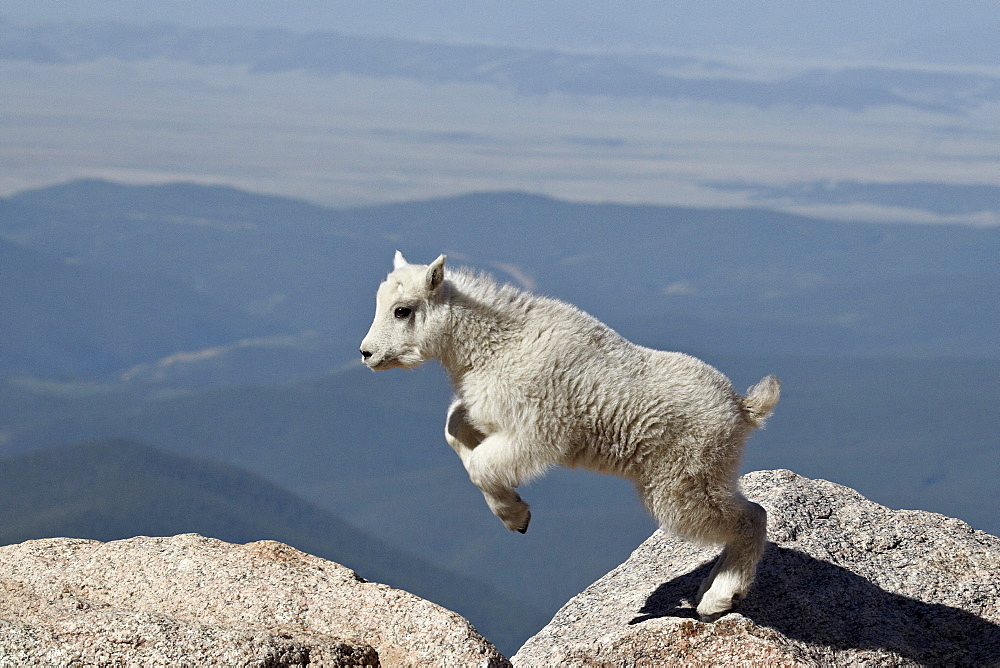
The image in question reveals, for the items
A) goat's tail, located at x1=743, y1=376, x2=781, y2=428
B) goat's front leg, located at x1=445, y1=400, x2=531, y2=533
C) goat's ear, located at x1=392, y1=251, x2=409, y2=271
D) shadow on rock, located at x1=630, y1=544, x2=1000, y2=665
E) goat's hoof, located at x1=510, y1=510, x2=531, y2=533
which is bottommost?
shadow on rock, located at x1=630, y1=544, x2=1000, y2=665

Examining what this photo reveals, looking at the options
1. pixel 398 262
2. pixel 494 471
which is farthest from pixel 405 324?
pixel 494 471

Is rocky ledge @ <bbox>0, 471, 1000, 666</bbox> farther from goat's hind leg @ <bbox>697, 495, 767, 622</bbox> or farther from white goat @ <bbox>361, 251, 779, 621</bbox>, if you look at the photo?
white goat @ <bbox>361, 251, 779, 621</bbox>

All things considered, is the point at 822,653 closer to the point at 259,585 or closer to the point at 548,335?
the point at 548,335

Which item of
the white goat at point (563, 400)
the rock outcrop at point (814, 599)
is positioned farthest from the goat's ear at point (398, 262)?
the rock outcrop at point (814, 599)

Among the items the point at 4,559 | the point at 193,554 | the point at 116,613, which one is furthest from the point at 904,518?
the point at 4,559

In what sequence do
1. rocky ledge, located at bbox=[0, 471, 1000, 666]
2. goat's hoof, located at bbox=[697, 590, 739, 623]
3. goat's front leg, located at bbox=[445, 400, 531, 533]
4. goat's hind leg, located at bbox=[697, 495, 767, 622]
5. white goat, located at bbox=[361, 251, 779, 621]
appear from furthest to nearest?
goat's hoof, located at bbox=[697, 590, 739, 623], goat's hind leg, located at bbox=[697, 495, 767, 622], white goat, located at bbox=[361, 251, 779, 621], goat's front leg, located at bbox=[445, 400, 531, 533], rocky ledge, located at bbox=[0, 471, 1000, 666]

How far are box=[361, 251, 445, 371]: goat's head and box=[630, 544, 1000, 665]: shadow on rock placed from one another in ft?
11.9

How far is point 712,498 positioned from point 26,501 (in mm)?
210093

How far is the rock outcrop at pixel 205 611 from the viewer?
657 centimetres

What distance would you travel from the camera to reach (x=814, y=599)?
985cm

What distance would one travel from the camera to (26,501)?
195 meters

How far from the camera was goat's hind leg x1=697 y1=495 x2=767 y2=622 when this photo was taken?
865 centimetres

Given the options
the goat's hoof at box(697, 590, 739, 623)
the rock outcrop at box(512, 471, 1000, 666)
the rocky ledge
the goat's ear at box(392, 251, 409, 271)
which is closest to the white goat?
the goat's ear at box(392, 251, 409, 271)

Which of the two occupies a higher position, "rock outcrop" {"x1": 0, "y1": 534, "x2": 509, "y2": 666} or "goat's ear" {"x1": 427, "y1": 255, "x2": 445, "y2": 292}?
"goat's ear" {"x1": 427, "y1": 255, "x2": 445, "y2": 292}
